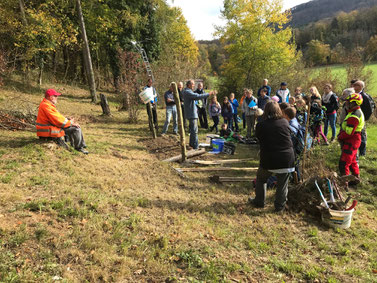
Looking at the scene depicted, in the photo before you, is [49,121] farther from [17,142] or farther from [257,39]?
[257,39]

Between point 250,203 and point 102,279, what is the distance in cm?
313

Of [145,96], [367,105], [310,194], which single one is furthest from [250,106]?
[310,194]

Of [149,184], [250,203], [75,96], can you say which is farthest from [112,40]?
[250,203]

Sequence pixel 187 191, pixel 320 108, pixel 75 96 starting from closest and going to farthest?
pixel 187 191 < pixel 320 108 < pixel 75 96

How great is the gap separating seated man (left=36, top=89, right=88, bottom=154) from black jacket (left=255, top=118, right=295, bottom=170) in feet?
15.7

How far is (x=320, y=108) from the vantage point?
701 centimetres

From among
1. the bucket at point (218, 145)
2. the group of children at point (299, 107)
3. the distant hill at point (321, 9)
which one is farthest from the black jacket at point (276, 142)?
the distant hill at point (321, 9)

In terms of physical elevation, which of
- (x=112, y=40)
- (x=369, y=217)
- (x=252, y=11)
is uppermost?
(x=252, y=11)

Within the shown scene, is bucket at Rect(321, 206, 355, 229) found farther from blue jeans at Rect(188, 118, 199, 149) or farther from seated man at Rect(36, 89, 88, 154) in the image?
seated man at Rect(36, 89, 88, 154)

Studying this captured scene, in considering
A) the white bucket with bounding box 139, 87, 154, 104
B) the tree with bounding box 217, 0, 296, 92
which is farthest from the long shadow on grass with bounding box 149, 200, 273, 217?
the tree with bounding box 217, 0, 296, 92

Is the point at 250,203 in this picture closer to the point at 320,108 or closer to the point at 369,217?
the point at 369,217

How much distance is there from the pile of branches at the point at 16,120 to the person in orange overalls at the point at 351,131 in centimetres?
886

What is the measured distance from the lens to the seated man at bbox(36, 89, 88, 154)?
5.70 m

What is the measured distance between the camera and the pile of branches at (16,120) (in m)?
7.60
